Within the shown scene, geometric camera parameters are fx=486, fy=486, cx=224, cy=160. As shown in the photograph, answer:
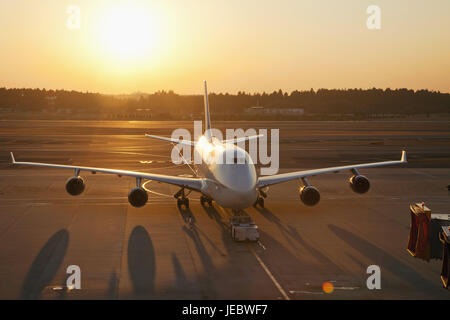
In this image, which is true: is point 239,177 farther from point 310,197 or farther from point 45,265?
point 45,265

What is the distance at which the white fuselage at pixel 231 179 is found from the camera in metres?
25.5

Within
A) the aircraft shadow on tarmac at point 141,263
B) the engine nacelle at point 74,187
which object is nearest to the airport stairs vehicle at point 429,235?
the aircraft shadow on tarmac at point 141,263

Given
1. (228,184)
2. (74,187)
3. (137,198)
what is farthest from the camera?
(74,187)

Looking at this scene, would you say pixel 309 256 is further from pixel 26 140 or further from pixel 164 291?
pixel 26 140

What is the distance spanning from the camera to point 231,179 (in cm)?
2588

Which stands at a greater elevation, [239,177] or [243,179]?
[239,177]

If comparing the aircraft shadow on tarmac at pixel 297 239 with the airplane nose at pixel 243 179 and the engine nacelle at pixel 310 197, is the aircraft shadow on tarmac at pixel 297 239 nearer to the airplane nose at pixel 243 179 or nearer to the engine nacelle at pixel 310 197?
the engine nacelle at pixel 310 197

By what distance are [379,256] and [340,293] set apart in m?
5.63

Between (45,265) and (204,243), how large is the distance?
7841 millimetres

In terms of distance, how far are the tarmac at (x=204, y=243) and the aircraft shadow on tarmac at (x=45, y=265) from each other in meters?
0.04

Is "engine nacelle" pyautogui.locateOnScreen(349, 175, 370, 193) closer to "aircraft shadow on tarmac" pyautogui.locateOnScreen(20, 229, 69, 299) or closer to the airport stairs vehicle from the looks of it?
the airport stairs vehicle

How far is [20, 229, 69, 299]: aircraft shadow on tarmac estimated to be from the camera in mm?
18781

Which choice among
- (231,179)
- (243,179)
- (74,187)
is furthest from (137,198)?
(243,179)

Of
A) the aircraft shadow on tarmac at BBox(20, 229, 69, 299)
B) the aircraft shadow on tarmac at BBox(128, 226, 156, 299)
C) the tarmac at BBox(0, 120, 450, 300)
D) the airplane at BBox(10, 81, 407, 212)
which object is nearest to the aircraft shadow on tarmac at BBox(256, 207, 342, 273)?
the tarmac at BBox(0, 120, 450, 300)
